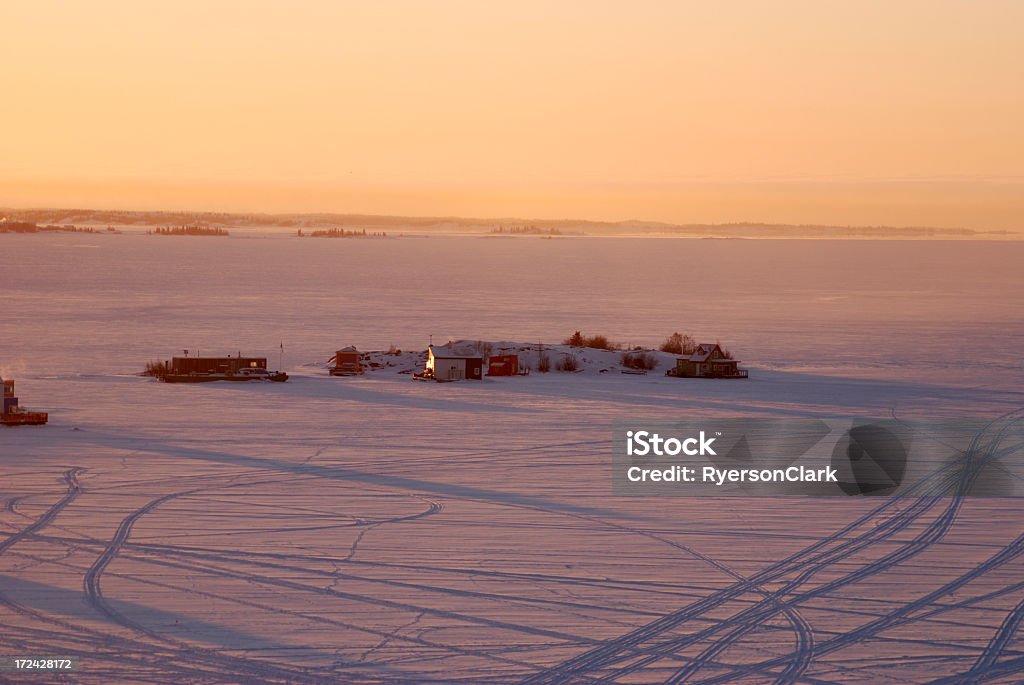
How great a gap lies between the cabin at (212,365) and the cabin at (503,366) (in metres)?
6.99

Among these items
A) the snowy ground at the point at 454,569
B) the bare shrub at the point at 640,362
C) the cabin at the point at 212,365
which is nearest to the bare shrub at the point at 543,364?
the bare shrub at the point at 640,362

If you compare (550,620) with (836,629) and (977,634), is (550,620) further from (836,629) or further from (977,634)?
(977,634)

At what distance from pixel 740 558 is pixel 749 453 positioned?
25.8 feet

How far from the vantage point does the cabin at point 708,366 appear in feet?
123

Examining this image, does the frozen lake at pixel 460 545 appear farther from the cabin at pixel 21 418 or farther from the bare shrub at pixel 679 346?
the bare shrub at pixel 679 346

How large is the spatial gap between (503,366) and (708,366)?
251 inches

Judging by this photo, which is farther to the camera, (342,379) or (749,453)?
(342,379)

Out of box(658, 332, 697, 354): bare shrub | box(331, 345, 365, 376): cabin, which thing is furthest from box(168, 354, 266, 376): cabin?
box(658, 332, 697, 354): bare shrub

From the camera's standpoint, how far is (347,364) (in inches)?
1503

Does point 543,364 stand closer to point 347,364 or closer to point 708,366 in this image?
point 708,366

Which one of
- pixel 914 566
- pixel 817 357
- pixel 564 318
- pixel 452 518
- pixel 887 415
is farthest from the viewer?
pixel 564 318

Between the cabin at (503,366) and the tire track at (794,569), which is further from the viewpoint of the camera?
the cabin at (503,366)

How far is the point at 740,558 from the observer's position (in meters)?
16.1

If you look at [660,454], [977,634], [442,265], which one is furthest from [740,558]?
[442,265]
